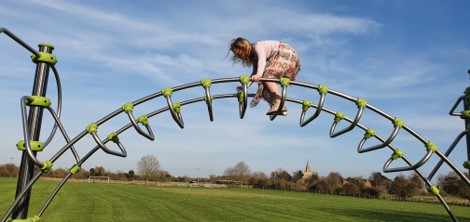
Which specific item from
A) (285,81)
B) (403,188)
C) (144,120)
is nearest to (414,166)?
(285,81)

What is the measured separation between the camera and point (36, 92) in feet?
10.5

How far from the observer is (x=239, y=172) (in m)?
134

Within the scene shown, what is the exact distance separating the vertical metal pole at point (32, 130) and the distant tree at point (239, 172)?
122m

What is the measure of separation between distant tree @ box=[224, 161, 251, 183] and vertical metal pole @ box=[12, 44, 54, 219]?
122420 mm

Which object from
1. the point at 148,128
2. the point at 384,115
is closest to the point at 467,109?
the point at 384,115

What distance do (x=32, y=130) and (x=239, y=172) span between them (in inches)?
5206

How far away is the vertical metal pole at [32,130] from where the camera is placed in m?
3.05

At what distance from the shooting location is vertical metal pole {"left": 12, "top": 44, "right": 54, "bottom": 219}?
305cm

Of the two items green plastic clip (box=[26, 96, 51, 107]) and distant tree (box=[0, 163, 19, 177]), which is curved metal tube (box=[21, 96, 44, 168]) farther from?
distant tree (box=[0, 163, 19, 177])

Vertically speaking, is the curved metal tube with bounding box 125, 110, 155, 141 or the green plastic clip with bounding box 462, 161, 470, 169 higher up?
the curved metal tube with bounding box 125, 110, 155, 141

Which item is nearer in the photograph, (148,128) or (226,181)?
(148,128)

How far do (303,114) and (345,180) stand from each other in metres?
112

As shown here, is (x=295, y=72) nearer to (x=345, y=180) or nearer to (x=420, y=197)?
(x=420, y=197)

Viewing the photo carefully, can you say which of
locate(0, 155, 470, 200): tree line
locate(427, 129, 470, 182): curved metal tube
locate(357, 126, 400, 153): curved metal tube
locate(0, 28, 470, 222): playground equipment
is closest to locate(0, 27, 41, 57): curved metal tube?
locate(0, 28, 470, 222): playground equipment
